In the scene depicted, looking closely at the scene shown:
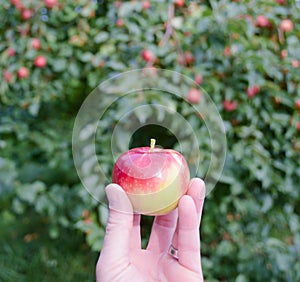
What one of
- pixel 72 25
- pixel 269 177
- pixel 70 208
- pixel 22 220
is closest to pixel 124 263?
→ pixel 269 177

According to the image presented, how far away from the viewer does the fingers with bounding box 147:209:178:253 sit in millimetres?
985

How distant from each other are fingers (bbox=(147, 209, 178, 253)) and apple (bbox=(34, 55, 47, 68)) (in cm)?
119

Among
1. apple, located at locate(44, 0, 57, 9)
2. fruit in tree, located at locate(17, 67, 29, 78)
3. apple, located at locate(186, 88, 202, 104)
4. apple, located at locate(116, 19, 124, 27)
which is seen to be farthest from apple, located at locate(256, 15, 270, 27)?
fruit in tree, located at locate(17, 67, 29, 78)

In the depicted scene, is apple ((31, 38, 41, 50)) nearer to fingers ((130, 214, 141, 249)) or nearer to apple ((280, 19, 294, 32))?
apple ((280, 19, 294, 32))

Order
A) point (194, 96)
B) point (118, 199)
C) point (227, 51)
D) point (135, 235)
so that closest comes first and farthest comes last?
point (118, 199)
point (135, 235)
point (194, 96)
point (227, 51)

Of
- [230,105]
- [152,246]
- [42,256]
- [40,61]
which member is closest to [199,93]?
[230,105]

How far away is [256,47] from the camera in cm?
190

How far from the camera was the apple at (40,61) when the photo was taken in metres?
2.03

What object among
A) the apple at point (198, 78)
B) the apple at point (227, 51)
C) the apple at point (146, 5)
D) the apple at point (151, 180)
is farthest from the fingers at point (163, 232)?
the apple at point (146, 5)

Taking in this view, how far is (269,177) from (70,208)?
0.77m

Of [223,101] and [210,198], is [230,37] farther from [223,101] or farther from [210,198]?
[210,198]

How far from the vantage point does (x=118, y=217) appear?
85 centimetres

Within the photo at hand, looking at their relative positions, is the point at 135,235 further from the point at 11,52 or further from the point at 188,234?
the point at 11,52

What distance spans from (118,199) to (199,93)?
0.98m
